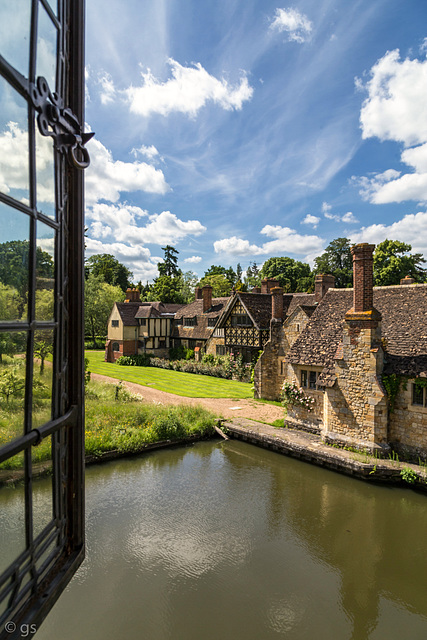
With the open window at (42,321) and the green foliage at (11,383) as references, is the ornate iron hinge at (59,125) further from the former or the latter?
the green foliage at (11,383)

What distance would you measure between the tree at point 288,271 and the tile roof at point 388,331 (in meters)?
49.3

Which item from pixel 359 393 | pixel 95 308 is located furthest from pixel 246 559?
pixel 95 308

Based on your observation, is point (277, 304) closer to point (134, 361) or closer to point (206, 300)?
point (206, 300)

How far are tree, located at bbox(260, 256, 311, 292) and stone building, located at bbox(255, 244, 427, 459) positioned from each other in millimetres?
51422

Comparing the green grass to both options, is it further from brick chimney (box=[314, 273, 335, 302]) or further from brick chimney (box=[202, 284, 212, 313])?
brick chimney (box=[314, 273, 335, 302])

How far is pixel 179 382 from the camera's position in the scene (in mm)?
29734

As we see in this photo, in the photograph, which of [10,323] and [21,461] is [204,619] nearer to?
[21,461]

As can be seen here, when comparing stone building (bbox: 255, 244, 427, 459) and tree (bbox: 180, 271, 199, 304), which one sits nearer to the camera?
stone building (bbox: 255, 244, 427, 459)

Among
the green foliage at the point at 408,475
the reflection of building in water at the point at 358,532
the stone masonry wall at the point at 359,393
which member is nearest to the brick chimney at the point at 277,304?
the stone masonry wall at the point at 359,393

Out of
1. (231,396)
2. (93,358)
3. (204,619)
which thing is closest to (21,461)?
(204,619)

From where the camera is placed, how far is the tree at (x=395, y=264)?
51.8 m

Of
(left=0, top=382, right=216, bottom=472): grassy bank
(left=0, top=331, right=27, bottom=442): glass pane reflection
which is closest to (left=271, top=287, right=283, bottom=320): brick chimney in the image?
(left=0, top=382, right=216, bottom=472): grassy bank

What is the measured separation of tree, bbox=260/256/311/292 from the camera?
69000mm

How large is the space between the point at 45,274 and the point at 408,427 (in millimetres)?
14761
